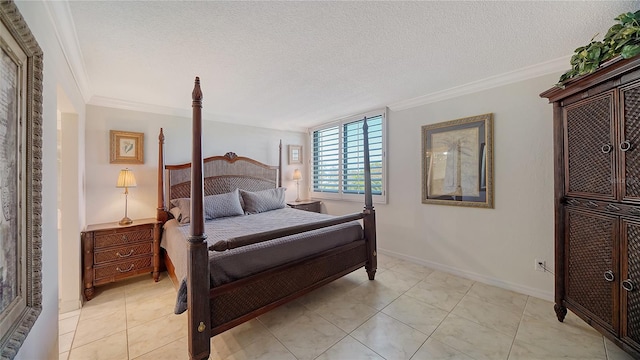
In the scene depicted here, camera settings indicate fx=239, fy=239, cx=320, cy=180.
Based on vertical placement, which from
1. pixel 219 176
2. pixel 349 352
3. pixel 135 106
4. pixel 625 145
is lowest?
pixel 349 352

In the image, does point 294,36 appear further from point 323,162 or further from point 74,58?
point 323,162

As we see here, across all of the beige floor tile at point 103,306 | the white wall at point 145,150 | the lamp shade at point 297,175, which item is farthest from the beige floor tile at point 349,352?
the lamp shade at point 297,175

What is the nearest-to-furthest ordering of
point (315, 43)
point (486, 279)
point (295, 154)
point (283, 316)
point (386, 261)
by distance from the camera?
point (315, 43) → point (283, 316) → point (486, 279) → point (386, 261) → point (295, 154)

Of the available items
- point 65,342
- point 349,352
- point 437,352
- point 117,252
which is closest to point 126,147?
point 117,252

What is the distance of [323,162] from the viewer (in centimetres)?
461

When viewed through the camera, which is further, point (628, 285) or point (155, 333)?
point (155, 333)

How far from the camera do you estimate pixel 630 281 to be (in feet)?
4.69

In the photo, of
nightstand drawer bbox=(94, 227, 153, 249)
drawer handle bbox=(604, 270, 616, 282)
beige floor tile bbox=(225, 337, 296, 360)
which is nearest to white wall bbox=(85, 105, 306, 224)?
nightstand drawer bbox=(94, 227, 153, 249)

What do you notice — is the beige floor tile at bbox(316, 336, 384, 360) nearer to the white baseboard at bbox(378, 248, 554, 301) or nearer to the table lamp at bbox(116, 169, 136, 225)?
the white baseboard at bbox(378, 248, 554, 301)

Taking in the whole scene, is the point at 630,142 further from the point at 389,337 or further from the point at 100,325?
the point at 100,325

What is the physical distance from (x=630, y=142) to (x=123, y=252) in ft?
14.1

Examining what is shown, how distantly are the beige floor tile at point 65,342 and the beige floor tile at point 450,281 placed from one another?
3217 mm

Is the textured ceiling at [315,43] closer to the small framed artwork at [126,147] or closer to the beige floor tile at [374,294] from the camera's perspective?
the small framed artwork at [126,147]

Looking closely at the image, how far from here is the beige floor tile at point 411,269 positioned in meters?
2.92
